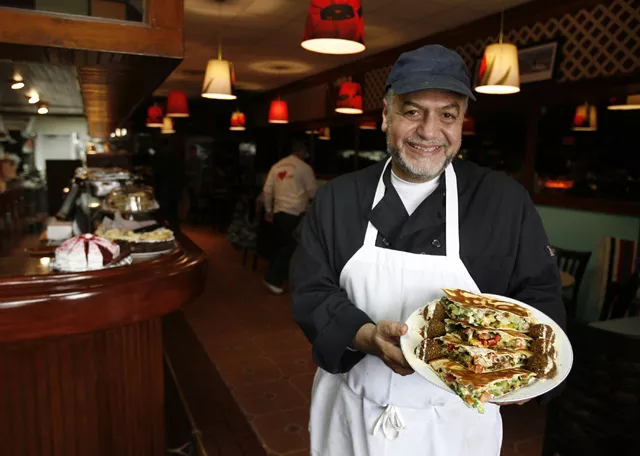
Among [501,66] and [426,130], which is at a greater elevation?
[501,66]

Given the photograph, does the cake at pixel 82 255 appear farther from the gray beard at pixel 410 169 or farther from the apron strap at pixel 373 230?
the gray beard at pixel 410 169

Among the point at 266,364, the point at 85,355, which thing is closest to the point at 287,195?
the point at 266,364

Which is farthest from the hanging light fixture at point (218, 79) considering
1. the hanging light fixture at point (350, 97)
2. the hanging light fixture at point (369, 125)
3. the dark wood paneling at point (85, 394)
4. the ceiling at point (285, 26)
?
the hanging light fixture at point (369, 125)

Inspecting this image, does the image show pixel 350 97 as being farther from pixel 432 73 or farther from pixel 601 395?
pixel 601 395

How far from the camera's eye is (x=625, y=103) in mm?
4332

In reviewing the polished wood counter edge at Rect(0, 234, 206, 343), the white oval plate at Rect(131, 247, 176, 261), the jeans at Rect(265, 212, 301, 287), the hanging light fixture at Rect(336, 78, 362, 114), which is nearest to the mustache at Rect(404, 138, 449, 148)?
the polished wood counter edge at Rect(0, 234, 206, 343)

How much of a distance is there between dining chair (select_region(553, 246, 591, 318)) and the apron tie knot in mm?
3091

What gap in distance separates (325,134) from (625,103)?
5.80 metres

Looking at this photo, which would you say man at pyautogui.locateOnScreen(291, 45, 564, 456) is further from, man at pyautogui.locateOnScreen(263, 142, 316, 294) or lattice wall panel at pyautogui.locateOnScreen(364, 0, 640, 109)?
man at pyautogui.locateOnScreen(263, 142, 316, 294)

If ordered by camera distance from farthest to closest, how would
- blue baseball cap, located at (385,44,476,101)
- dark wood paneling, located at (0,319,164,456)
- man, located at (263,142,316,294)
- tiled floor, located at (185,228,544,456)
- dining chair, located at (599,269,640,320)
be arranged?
1. man, located at (263,142,316,294)
2. dining chair, located at (599,269,640,320)
3. tiled floor, located at (185,228,544,456)
4. dark wood paneling, located at (0,319,164,456)
5. blue baseball cap, located at (385,44,476,101)

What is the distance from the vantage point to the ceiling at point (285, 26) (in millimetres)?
5176

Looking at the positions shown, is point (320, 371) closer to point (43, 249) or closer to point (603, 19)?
point (43, 249)

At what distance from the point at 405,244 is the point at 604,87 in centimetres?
382

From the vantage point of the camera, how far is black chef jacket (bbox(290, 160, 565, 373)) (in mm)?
1484
